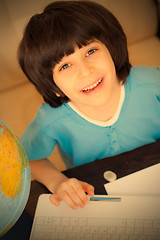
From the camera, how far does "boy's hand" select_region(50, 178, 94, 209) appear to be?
762 millimetres

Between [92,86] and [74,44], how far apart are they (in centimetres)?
18

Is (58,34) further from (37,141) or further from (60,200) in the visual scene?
(60,200)

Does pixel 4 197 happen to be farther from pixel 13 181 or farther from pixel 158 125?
pixel 158 125

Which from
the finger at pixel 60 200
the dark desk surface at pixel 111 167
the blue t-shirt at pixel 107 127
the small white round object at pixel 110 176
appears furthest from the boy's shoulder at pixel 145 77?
the finger at pixel 60 200

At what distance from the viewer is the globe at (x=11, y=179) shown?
53cm

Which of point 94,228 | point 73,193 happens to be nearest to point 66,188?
point 73,193

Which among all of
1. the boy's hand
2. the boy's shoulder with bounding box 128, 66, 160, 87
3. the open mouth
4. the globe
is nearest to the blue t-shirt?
the boy's shoulder with bounding box 128, 66, 160, 87

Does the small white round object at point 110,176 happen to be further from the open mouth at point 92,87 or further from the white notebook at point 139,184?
the open mouth at point 92,87

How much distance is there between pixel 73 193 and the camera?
78 cm

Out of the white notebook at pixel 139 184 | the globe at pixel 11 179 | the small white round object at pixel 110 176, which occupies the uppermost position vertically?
the globe at pixel 11 179

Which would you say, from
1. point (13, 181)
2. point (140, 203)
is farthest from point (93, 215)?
point (13, 181)

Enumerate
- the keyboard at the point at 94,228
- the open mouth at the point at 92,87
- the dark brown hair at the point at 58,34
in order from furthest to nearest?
1. the open mouth at the point at 92,87
2. the dark brown hair at the point at 58,34
3. the keyboard at the point at 94,228

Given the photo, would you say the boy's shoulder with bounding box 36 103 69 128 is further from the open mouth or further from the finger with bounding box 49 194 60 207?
the finger with bounding box 49 194 60 207

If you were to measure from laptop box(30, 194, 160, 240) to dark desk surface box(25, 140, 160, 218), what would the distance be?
0.06m
